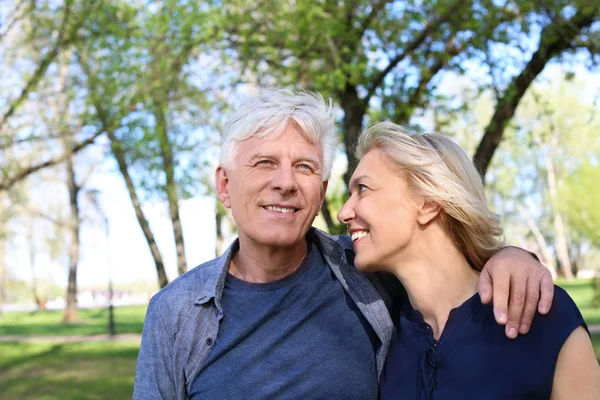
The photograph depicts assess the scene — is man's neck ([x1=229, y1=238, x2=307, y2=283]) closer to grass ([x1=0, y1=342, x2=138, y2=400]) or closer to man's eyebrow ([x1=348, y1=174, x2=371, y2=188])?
man's eyebrow ([x1=348, y1=174, x2=371, y2=188])

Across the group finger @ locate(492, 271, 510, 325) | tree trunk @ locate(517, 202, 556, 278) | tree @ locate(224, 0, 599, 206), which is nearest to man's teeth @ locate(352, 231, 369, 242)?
finger @ locate(492, 271, 510, 325)

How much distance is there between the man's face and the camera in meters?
2.96

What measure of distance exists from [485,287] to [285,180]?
0.94 meters

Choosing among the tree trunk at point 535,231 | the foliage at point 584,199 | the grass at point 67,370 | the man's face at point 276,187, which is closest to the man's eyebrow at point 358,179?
the man's face at point 276,187

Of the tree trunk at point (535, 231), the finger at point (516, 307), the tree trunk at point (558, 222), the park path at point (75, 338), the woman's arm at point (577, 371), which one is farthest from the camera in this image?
the tree trunk at point (535, 231)

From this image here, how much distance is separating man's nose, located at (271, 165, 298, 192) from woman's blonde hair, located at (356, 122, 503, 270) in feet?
1.33

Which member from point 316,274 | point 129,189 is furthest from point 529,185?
point 316,274

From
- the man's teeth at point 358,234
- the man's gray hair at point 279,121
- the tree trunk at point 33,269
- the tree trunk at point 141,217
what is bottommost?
the tree trunk at point 33,269

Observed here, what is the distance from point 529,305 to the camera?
7.57ft

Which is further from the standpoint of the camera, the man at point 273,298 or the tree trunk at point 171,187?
the tree trunk at point 171,187

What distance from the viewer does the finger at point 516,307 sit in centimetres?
231

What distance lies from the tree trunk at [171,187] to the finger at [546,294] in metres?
9.15

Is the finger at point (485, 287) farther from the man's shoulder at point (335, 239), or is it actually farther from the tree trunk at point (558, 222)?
the tree trunk at point (558, 222)

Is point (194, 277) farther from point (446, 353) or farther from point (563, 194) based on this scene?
point (563, 194)
